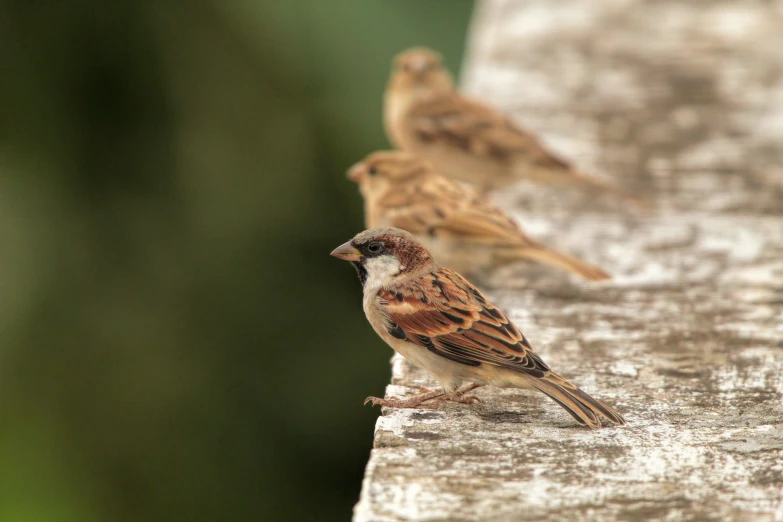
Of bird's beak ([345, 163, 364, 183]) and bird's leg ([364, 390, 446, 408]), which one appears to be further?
bird's beak ([345, 163, 364, 183])

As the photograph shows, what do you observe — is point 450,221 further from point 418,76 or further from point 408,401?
point 418,76

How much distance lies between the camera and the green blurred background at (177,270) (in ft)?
15.8

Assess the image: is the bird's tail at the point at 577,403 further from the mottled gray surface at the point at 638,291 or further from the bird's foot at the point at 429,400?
the bird's foot at the point at 429,400

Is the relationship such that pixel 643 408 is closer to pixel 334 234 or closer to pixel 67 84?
pixel 334 234

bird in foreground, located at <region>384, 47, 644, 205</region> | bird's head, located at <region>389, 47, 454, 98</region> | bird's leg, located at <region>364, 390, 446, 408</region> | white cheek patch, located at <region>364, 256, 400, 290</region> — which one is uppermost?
bird's head, located at <region>389, 47, 454, 98</region>

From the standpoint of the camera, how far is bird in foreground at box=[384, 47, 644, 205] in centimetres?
509

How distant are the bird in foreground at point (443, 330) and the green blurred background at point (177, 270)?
1712mm

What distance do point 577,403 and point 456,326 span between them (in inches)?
16.4

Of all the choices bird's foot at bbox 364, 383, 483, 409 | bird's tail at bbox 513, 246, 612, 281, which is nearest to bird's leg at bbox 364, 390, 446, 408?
bird's foot at bbox 364, 383, 483, 409

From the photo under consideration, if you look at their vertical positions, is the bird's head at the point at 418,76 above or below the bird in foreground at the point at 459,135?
above

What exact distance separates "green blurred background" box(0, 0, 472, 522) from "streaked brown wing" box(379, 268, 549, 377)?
1811mm

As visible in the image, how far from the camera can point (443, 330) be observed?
311cm

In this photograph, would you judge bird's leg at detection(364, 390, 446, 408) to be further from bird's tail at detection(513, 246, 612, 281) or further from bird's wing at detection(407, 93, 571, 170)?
bird's wing at detection(407, 93, 571, 170)

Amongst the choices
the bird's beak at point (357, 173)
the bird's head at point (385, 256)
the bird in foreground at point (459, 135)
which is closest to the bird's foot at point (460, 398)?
the bird's head at point (385, 256)
